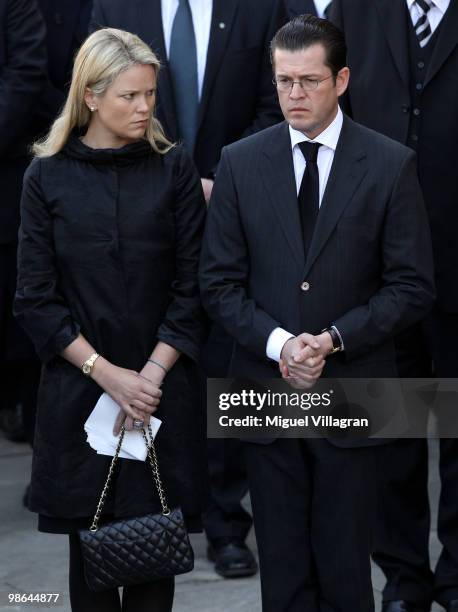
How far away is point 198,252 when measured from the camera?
166 inches

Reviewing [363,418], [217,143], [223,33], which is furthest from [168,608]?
[223,33]

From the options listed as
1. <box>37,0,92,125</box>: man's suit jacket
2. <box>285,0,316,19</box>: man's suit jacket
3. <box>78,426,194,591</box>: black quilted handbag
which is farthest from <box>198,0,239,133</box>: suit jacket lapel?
<box>78,426,194,591</box>: black quilted handbag

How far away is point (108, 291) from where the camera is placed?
412cm

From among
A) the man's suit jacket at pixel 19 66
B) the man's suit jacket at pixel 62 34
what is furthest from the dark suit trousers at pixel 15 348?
the man's suit jacket at pixel 62 34

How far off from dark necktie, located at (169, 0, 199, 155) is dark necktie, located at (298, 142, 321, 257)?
3.92ft

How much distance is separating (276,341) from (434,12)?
1421 millimetres

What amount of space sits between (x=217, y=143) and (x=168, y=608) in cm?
181

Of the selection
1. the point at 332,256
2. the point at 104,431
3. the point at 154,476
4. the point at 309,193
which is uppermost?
the point at 309,193

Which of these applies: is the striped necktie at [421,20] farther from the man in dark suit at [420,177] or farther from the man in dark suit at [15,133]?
the man in dark suit at [15,133]

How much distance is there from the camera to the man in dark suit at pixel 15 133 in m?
5.59

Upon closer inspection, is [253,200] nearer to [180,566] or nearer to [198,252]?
[198,252]

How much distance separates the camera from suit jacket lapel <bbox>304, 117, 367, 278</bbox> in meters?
4.01

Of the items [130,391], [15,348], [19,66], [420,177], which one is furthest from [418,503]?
[19,66]

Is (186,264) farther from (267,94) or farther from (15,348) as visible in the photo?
(15,348)
